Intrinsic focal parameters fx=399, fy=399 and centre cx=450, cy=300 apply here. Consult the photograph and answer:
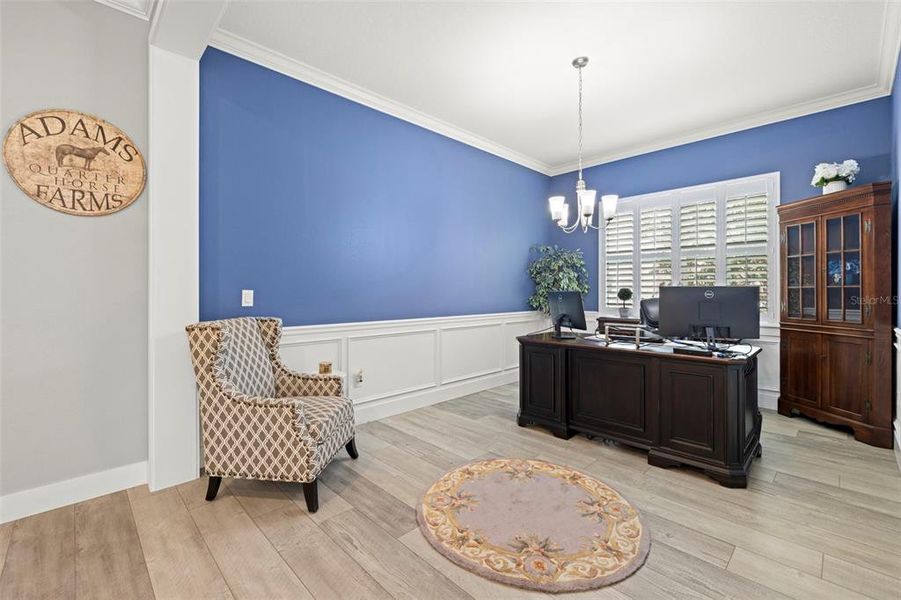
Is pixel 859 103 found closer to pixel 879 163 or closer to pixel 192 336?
pixel 879 163

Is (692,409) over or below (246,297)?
below

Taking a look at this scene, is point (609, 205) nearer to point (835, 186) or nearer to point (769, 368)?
point (835, 186)

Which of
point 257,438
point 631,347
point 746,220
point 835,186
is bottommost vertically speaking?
point 257,438

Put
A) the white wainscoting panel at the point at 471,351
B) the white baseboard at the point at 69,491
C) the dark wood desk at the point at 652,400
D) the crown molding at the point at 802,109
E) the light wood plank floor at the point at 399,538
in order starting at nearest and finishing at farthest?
1. the light wood plank floor at the point at 399,538
2. the white baseboard at the point at 69,491
3. the dark wood desk at the point at 652,400
4. the crown molding at the point at 802,109
5. the white wainscoting panel at the point at 471,351

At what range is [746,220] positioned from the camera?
4.50 m

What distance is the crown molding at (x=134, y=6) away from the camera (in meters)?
2.50

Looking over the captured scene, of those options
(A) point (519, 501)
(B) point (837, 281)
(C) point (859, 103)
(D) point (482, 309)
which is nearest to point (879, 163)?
(C) point (859, 103)

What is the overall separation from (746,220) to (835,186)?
2.83ft

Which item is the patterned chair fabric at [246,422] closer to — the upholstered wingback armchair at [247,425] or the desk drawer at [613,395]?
the upholstered wingback armchair at [247,425]

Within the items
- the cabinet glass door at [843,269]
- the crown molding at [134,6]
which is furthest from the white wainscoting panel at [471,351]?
the crown molding at [134,6]

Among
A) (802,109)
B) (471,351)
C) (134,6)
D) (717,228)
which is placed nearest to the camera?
(134,6)

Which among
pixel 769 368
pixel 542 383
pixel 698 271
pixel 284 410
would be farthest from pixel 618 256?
pixel 284 410

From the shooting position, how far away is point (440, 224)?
4602mm

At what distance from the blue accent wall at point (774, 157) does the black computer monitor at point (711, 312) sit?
2.17 metres
